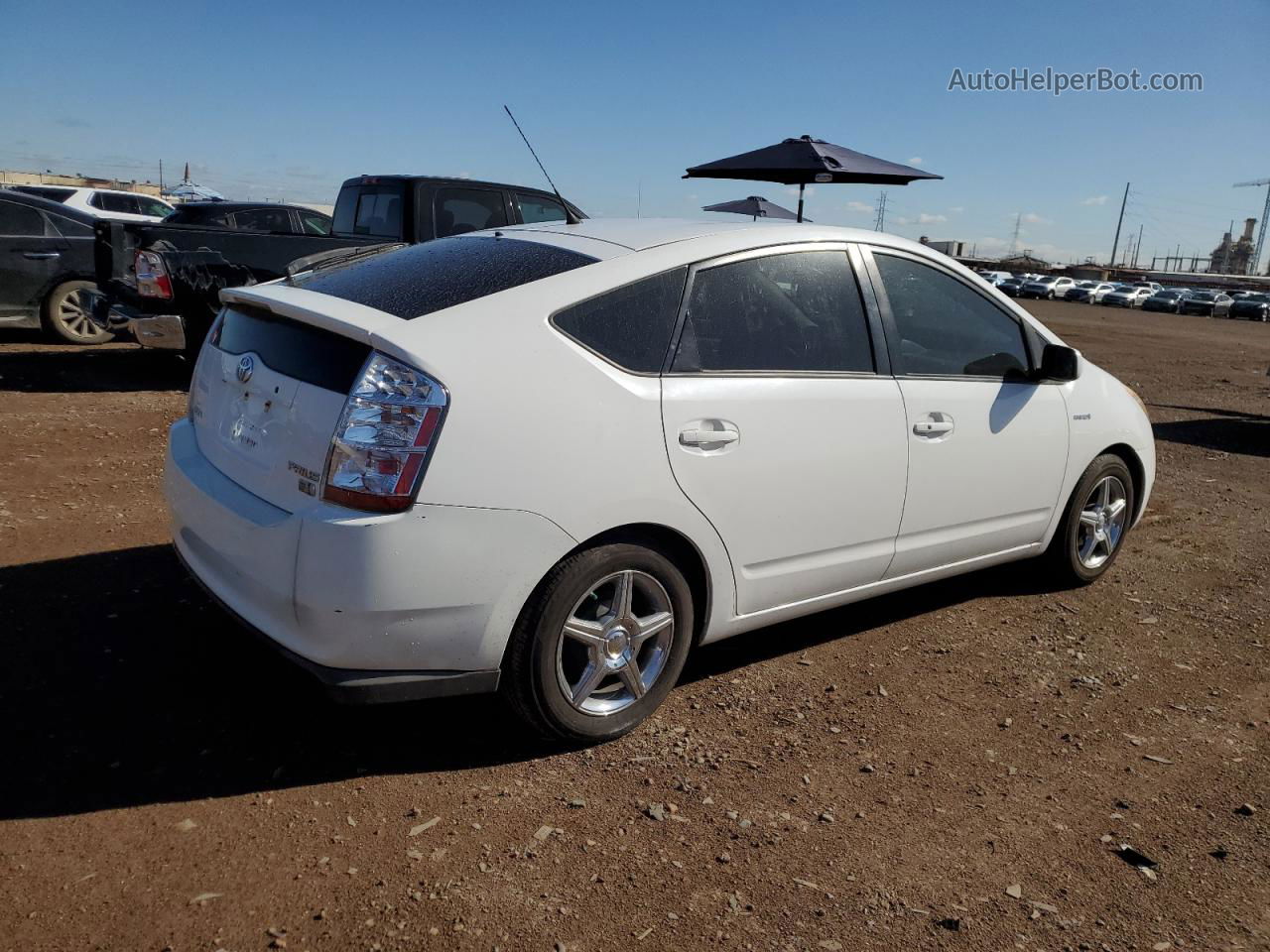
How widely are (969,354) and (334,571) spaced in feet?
9.19

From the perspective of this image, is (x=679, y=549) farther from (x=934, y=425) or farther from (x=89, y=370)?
(x=89, y=370)

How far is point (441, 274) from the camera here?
130 inches

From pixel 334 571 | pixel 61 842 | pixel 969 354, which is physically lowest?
pixel 61 842

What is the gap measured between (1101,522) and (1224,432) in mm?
6554

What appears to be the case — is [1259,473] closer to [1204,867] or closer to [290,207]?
[1204,867]

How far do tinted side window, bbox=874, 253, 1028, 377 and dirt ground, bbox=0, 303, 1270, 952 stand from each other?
1.19 meters

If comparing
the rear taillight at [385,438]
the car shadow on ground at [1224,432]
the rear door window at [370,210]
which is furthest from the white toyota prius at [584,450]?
the car shadow on ground at [1224,432]

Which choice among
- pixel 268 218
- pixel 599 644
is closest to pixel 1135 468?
pixel 599 644

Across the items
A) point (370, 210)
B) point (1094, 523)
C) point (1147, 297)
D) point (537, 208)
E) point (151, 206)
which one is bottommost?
point (1094, 523)

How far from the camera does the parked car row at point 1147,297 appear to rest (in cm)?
4969

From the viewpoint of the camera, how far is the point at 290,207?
1222 cm

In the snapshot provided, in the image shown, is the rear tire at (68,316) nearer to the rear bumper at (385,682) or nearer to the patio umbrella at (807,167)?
the patio umbrella at (807,167)

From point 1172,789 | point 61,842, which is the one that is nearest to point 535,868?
point 61,842

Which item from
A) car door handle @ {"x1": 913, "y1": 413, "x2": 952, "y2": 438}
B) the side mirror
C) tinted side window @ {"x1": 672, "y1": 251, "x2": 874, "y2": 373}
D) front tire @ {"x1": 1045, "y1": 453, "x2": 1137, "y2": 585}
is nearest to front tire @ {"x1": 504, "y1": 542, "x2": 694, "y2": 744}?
tinted side window @ {"x1": 672, "y1": 251, "x2": 874, "y2": 373}
